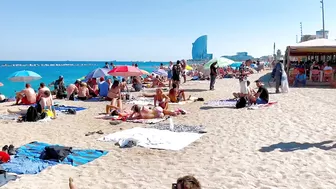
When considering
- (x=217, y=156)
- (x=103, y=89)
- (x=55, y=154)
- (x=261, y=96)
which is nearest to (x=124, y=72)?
(x=103, y=89)

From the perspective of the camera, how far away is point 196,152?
547 cm

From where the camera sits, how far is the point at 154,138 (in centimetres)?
626

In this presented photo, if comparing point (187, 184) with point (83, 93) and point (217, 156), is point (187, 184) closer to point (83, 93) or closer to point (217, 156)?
point (217, 156)

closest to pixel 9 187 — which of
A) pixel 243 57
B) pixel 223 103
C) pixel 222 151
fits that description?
pixel 222 151

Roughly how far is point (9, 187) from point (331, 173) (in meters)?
4.01

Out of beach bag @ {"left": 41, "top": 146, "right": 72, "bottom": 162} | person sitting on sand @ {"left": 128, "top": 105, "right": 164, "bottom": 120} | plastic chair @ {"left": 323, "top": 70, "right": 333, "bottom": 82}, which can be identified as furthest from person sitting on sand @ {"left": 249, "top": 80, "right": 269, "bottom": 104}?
plastic chair @ {"left": 323, "top": 70, "right": 333, "bottom": 82}

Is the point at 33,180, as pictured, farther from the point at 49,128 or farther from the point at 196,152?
the point at 49,128

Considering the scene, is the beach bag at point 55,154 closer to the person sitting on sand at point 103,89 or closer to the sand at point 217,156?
the sand at point 217,156

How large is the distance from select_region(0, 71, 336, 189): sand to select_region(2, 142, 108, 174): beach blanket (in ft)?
0.48

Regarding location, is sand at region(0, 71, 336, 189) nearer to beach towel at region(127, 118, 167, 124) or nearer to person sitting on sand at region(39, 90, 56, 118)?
beach towel at region(127, 118, 167, 124)

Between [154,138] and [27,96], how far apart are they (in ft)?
22.6

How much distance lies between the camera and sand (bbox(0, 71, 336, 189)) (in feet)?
14.0

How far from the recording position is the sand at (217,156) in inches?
167

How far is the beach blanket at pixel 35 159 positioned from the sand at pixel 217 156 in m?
0.15
